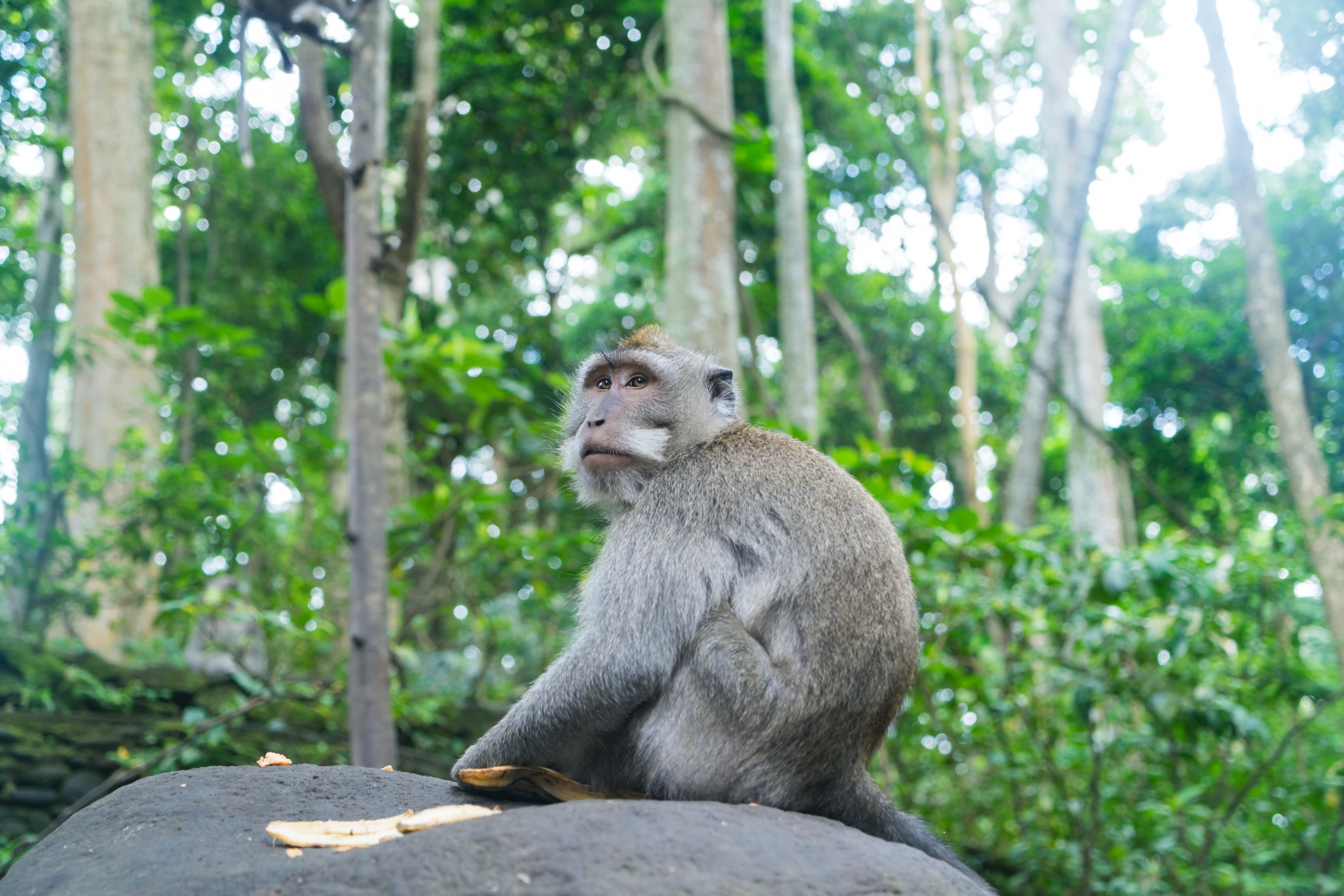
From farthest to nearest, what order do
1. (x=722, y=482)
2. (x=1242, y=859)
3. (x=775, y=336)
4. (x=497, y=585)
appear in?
(x=775, y=336) < (x=497, y=585) < (x=1242, y=859) < (x=722, y=482)

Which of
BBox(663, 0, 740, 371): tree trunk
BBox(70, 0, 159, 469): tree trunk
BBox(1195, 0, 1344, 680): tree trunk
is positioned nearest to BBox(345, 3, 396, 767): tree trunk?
BBox(663, 0, 740, 371): tree trunk

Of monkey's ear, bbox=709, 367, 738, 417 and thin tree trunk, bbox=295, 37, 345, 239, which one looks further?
thin tree trunk, bbox=295, 37, 345, 239

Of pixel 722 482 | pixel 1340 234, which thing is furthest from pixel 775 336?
pixel 722 482

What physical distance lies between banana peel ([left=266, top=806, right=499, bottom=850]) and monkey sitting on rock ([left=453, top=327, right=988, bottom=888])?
0.35 metres

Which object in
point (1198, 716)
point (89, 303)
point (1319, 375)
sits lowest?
point (1198, 716)

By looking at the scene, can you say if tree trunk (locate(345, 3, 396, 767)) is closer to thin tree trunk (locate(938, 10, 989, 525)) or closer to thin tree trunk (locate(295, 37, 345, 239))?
thin tree trunk (locate(295, 37, 345, 239))

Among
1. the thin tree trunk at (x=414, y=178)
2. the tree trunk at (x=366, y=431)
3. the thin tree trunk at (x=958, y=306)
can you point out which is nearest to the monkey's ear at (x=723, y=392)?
the tree trunk at (x=366, y=431)

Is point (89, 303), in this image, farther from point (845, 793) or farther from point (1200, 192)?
point (1200, 192)

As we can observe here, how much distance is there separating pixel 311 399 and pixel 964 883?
48.7ft

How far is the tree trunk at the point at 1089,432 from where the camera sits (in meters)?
11.3

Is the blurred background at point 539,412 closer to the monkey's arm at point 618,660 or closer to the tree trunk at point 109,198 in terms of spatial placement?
the tree trunk at point 109,198

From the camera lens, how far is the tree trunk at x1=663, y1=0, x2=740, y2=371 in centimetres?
642

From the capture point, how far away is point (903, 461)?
594 centimetres

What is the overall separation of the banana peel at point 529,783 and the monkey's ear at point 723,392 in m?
1.50
